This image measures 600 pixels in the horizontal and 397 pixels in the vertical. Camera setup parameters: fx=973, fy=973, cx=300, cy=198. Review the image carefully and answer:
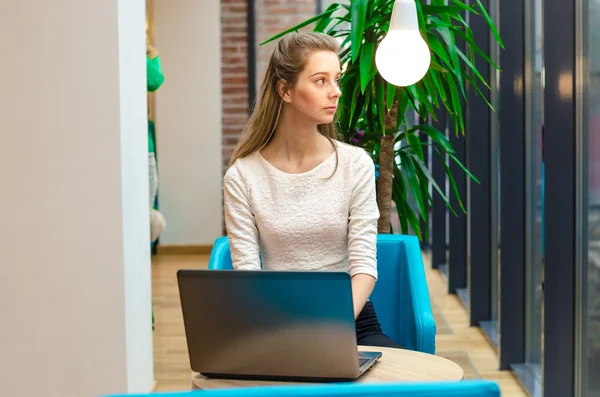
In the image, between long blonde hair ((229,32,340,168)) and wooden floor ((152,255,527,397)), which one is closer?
long blonde hair ((229,32,340,168))

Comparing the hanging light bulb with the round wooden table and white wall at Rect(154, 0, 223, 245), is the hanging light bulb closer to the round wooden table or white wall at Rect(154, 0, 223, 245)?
the round wooden table

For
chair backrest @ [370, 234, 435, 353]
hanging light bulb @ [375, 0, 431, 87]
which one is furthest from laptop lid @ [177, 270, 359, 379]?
hanging light bulb @ [375, 0, 431, 87]

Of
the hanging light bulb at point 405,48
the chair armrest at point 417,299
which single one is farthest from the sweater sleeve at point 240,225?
the hanging light bulb at point 405,48

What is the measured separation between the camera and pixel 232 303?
1.81 meters

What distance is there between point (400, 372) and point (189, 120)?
269 inches

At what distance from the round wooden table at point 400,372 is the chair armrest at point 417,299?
0.47 meters

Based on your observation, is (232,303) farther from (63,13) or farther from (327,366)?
(63,13)

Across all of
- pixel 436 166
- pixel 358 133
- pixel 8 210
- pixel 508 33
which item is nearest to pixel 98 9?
pixel 8 210

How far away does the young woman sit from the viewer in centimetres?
254

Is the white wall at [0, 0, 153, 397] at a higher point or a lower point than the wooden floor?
higher

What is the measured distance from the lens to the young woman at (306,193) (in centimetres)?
254

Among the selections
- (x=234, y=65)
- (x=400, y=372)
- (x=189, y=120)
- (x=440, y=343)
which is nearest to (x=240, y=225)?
(x=400, y=372)

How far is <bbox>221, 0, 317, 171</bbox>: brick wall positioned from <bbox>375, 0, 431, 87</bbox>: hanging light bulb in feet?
19.5

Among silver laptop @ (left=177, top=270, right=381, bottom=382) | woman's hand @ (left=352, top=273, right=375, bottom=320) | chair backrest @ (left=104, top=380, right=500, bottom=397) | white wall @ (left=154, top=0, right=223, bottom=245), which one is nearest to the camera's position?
chair backrest @ (left=104, top=380, right=500, bottom=397)
